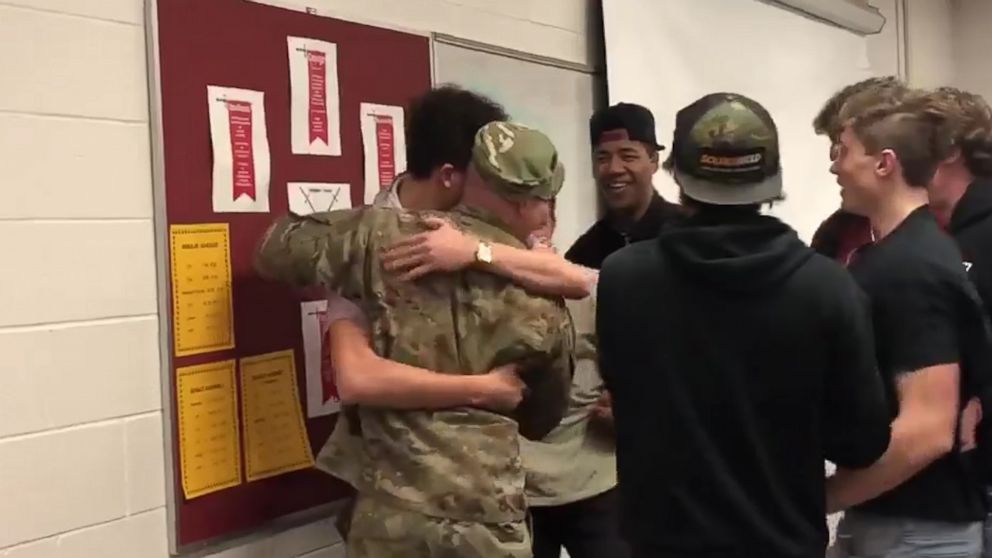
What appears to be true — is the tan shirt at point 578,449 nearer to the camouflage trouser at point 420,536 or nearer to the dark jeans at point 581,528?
the dark jeans at point 581,528

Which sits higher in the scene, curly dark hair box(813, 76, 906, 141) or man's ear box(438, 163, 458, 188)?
curly dark hair box(813, 76, 906, 141)

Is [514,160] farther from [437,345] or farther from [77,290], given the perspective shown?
[77,290]

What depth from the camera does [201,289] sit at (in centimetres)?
216

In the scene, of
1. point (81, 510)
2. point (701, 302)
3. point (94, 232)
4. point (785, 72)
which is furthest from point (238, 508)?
point (785, 72)

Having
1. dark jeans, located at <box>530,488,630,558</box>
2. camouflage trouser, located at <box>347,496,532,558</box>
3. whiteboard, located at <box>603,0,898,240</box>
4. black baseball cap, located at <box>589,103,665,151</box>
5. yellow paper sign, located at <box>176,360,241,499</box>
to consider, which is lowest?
dark jeans, located at <box>530,488,630,558</box>

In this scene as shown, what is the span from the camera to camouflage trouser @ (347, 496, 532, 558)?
1.82 meters

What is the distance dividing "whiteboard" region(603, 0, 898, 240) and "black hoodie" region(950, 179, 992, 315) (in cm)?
128

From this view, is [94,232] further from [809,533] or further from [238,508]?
[809,533]

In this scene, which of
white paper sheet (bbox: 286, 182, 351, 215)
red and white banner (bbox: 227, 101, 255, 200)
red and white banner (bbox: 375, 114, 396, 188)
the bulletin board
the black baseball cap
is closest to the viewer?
the bulletin board

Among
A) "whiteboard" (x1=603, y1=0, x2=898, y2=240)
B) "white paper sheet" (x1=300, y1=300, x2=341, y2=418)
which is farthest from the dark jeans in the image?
"whiteboard" (x1=603, y1=0, x2=898, y2=240)

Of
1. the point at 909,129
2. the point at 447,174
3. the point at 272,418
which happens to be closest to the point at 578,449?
the point at 272,418

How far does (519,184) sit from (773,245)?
0.47 meters

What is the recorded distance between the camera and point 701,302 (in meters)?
1.65

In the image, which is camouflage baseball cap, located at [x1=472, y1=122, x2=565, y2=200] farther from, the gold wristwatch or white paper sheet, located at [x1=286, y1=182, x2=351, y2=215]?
white paper sheet, located at [x1=286, y1=182, x2=351, y2=215]
